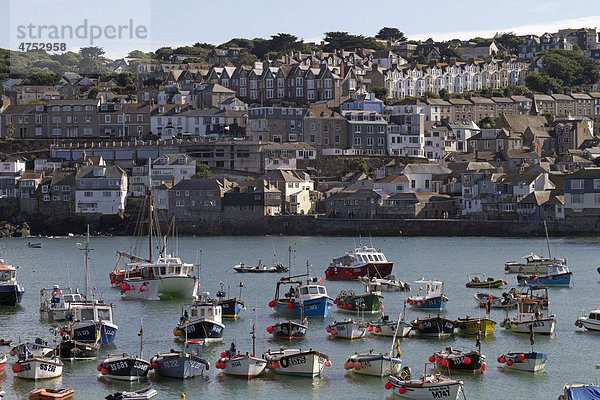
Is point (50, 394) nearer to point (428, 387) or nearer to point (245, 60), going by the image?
point (428, 387)

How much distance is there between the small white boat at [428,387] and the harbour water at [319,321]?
82 cm

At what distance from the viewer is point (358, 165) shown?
344 ft

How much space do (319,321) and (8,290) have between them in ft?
45.6

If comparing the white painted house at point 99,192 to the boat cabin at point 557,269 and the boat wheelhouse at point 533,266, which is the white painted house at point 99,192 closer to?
the boat wheelhouse at point 533,266

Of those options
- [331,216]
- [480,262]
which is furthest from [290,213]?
[480,262]

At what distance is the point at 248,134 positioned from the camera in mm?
110000

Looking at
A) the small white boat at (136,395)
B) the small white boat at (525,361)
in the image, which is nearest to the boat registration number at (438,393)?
the small white boat at (525,361)

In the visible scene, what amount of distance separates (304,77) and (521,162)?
A: 27966 mm

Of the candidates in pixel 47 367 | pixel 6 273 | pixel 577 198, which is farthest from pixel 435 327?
pixel 577 198

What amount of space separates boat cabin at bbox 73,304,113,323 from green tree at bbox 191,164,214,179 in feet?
204

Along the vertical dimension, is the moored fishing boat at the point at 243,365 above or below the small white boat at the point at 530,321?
below

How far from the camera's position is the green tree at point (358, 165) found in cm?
10462

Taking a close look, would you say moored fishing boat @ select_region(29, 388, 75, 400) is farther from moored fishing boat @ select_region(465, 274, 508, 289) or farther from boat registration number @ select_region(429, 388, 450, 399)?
moored fishing boat @ select_region(465, 274, 508, 289)

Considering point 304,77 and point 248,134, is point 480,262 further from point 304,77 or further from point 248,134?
point 304,77
